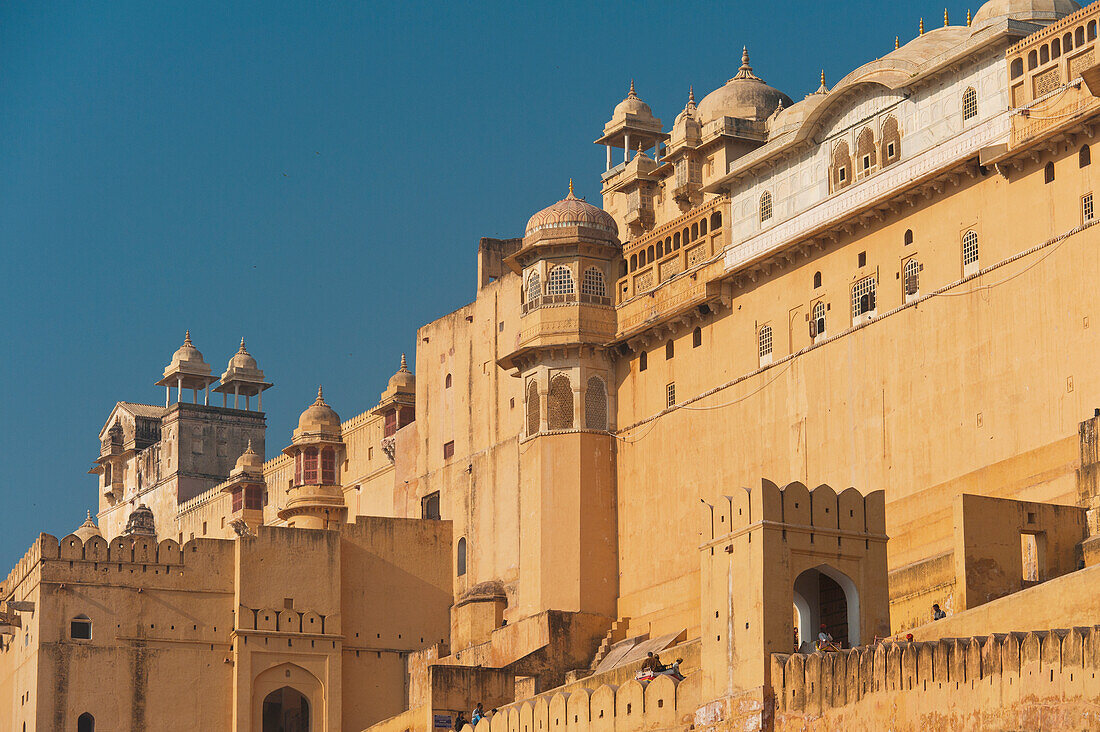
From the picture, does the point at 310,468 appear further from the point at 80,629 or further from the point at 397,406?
the point at 80,629

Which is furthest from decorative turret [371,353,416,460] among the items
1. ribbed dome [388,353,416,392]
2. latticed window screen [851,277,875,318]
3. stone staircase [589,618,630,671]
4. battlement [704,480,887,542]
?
battlement [704,480,887,542]

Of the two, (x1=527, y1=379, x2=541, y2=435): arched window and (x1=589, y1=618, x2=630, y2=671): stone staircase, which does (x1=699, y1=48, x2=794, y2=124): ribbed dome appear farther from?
(x1=589, y1=618, x2=630, y2=671): stone staircase

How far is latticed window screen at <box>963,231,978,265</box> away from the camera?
35381mm

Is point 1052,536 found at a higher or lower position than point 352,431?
lower

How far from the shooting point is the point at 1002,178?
3500 centimetres

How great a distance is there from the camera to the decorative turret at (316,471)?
57188 mm

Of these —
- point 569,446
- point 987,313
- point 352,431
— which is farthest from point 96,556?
point 987,313

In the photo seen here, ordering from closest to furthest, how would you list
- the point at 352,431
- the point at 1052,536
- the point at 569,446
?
1. the point at 1052,536
2. the point at 569,446
3. the point at 352,431

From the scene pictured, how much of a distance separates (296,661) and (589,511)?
7.17 m

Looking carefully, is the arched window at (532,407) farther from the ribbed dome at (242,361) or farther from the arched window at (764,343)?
the ribbed dome at (242,361)

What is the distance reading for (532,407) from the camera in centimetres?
4419

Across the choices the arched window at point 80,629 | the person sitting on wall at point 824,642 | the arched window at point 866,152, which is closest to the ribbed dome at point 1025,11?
the arched window at point 866,152

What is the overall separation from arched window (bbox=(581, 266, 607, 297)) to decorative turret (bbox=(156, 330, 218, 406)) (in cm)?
3377

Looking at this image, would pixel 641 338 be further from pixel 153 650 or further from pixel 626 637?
pixel 153 650
